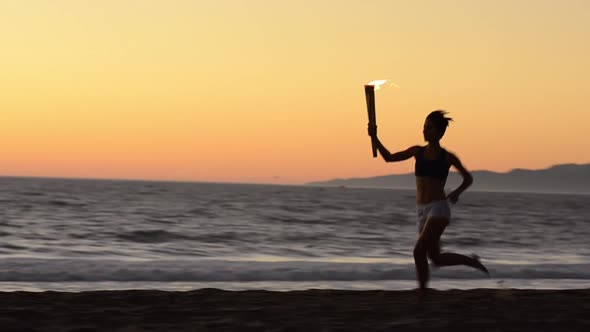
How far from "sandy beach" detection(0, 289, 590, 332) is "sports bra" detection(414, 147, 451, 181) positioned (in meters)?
1.22

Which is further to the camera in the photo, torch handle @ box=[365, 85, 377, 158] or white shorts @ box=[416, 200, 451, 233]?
white shorts @ box=[416, 200, 451, 233]

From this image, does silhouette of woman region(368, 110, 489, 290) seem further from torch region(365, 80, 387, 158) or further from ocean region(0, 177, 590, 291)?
ocean region(0, 177, 590, 291)

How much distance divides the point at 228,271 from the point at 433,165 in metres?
5.99

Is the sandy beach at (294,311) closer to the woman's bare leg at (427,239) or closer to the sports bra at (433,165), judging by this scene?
the woman's bare leg at (427,239)

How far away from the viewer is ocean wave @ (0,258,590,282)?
11.8 meters

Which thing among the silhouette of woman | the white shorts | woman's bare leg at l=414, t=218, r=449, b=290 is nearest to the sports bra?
the silhouette of woman

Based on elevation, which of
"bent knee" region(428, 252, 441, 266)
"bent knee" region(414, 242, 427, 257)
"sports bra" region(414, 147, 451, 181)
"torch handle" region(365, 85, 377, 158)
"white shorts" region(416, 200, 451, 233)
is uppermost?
"torch handle" region(365, 85, 377, 158)

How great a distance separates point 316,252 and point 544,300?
1101cm

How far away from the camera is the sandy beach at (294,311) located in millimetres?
6520

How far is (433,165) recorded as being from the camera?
763cm

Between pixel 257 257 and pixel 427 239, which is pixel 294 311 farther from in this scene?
pixel 257 257

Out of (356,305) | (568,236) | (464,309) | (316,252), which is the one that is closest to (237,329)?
(356,305)

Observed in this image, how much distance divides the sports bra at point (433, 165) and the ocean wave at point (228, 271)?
4.77 m

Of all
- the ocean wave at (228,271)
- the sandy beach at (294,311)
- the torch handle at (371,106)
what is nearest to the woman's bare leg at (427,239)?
the sandy beach at (294,311)
